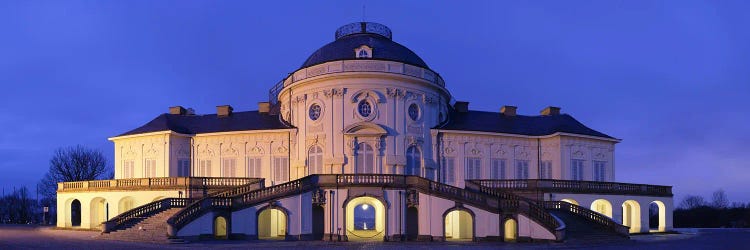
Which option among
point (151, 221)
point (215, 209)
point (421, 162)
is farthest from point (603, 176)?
point (151, 221)

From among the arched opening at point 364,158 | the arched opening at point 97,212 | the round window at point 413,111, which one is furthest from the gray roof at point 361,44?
the arched opening at point 97,212

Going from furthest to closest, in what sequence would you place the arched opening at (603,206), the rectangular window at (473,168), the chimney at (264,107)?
the chimney at (264,107)
the rectangular window at (473,168)
the arched opening at (603,206)

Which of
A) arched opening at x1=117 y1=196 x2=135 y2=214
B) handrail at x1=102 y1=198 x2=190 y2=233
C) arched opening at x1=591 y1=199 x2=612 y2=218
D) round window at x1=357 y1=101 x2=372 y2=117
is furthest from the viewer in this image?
arched opening at x1=117 y1=196 x2=135 y2=214

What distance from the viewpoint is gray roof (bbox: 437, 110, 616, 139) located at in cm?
4354

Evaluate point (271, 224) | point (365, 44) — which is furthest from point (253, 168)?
point (365, 44)

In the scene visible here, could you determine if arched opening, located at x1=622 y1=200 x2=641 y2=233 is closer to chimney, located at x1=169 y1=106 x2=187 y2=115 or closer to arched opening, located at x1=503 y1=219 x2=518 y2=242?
arched opening, located at x1=503 y1=219 x2=518 y2=242

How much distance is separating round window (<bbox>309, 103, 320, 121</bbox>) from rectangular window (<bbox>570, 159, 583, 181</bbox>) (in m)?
17.5

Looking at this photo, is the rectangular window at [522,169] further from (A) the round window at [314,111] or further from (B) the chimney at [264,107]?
(B) the chimney at [264,107]

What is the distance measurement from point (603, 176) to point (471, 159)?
9.96 m

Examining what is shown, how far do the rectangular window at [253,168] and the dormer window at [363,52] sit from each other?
32.1 feet

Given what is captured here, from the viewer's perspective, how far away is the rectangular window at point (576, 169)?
44.0 metres

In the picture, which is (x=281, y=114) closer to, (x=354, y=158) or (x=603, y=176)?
(x=354, y=158)

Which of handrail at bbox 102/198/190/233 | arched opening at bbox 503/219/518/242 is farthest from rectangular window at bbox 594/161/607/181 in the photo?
handrail at bbox 102/198/190/233

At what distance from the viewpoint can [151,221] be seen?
3209 cm
